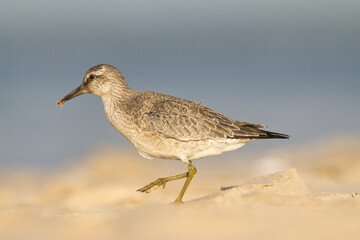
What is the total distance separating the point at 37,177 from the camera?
46.4 feet

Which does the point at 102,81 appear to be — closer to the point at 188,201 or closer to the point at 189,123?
the point at 189,123

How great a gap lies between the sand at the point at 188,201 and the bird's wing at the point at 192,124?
2.64 feet

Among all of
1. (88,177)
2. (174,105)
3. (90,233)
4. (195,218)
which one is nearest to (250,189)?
(174,105)

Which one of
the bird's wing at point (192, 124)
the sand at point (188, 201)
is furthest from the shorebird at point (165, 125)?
the sand at point (188, 201)

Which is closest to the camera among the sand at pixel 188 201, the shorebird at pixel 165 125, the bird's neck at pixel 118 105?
the sand at pixel 188 201

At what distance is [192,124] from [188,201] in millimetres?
1178

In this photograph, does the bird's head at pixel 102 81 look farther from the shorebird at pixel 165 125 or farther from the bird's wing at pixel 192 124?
the bird's wing at pixel 192 124

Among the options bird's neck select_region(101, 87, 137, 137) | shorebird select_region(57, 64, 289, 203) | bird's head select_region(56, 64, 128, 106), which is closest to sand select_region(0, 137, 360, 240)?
shorebird select_region(57, 64, 289, 203)

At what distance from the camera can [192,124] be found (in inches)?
315

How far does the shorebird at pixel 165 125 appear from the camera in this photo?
784cm

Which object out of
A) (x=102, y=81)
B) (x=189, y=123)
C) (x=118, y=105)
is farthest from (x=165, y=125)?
(x=102, y=81)

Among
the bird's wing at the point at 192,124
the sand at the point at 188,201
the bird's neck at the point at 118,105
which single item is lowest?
the sand at the point at 188,201

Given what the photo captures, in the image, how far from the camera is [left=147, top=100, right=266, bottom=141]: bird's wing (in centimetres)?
787

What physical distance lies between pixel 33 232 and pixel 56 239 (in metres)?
0.46
